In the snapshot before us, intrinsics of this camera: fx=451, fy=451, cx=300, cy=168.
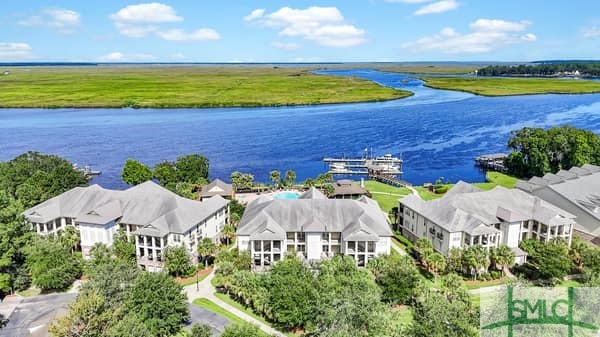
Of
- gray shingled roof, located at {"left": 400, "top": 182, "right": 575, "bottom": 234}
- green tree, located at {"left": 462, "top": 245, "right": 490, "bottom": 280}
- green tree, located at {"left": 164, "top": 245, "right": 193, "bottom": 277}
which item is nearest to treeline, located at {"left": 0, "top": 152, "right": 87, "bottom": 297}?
green tree, located at {"left": 164, "top": 245, "right": 193, "bottom": 277}

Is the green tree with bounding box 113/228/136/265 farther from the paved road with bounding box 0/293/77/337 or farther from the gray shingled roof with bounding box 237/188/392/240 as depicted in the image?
the gray shingled roof with bounding box 237/188/392/240

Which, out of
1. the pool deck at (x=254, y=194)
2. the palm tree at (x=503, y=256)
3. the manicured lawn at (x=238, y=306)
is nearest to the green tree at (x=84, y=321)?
the manicured lawn at (x=238, y=306)

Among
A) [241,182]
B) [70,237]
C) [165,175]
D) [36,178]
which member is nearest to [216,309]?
[70,237]

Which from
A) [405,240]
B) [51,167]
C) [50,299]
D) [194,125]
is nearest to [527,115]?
[194,125]

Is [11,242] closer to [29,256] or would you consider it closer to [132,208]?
[29,256]
